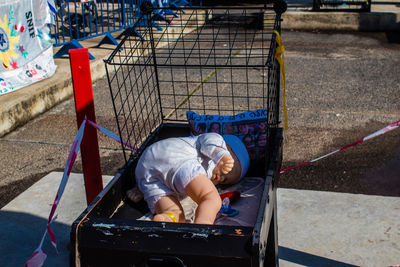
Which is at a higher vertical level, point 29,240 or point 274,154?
point 274,154

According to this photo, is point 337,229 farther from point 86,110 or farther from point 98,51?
point 98,51

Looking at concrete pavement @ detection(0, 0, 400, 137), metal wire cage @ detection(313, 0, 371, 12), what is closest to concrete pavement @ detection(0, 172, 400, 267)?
concrete pavement @ detection(0, 0, 400, 137)

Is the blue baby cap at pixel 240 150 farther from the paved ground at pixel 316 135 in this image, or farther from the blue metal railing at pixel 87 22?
the blue metal railing at pixel 87 22

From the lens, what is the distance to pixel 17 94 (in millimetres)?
5043

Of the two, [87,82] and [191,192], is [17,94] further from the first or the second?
[191,192]

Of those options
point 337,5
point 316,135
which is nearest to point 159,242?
point 316,135

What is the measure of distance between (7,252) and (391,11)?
29.9ft

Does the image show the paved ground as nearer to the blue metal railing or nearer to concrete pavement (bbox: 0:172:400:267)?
concrete pavement (bbox: 0:172:400:267)

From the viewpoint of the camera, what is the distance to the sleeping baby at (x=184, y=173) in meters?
2.26

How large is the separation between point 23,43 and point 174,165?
3648 millimetres

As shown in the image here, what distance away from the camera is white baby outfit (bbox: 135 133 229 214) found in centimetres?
232

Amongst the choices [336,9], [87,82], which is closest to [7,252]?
[87,82]

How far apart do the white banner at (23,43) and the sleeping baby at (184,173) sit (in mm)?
3303

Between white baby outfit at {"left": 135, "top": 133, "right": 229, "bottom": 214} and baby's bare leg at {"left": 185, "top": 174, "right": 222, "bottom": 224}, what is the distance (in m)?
0.03
